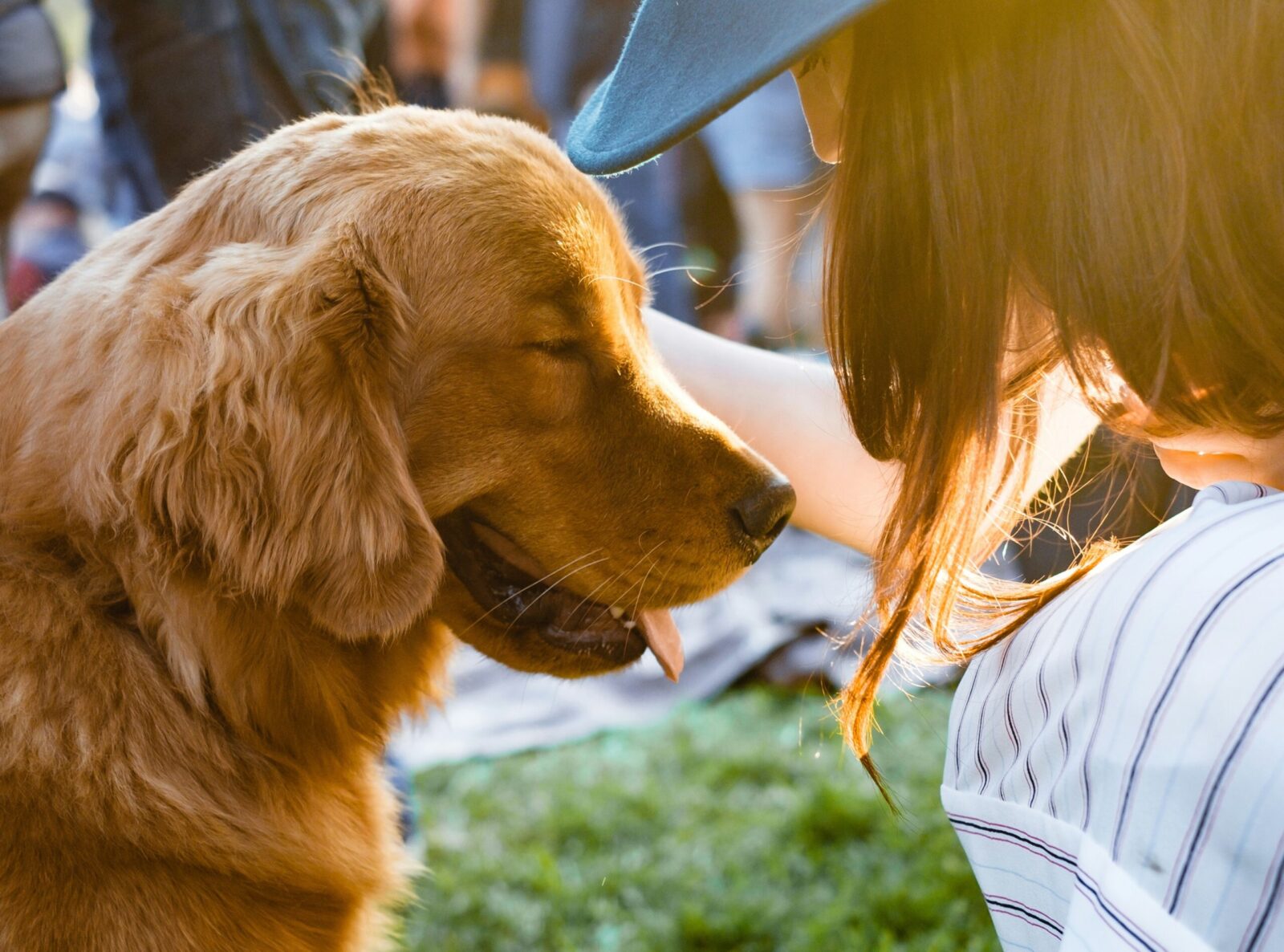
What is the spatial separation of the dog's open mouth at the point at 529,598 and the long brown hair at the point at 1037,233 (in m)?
0.62

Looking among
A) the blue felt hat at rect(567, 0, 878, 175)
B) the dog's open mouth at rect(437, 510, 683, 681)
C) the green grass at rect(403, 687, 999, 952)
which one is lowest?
the green grass at rect(403, 687, 999, 952)

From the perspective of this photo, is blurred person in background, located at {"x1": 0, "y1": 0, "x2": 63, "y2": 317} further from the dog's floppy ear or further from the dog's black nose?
the dog's black nose

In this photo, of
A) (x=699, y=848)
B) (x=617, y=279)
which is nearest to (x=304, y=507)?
(x=617, y=279)

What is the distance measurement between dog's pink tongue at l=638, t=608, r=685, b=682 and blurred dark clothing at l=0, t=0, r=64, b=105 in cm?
215

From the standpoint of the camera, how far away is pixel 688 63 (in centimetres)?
135

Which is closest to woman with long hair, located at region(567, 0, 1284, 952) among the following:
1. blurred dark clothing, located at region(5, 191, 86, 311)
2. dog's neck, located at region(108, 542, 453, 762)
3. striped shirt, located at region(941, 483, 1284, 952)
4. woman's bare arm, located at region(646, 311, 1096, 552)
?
striped shirt, located at region(941, 483, 1284, 952)

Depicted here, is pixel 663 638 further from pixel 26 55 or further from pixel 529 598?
pixel 26 55

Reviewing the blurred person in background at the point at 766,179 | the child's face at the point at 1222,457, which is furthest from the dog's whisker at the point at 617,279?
the blurred person in background at the point at 766,179

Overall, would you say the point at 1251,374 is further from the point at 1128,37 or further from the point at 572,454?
the point at 572,454

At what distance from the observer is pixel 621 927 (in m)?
2.71

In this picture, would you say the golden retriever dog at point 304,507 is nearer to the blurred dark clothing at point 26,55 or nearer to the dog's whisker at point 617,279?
the dog's whisker at point 617,279

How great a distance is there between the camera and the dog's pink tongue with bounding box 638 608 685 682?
85.0 inches

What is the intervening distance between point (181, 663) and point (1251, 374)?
4.85 ft

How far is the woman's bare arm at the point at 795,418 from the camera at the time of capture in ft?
7.70
